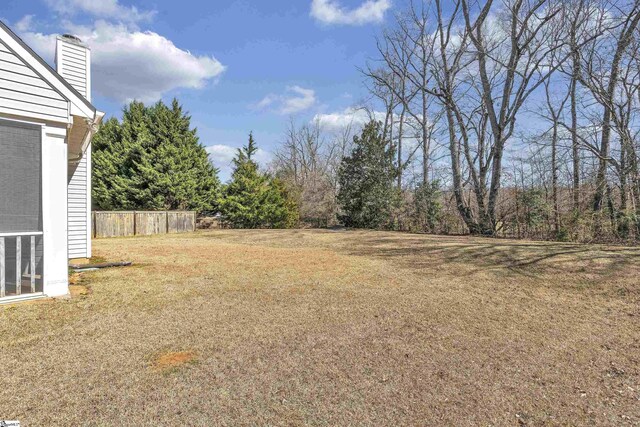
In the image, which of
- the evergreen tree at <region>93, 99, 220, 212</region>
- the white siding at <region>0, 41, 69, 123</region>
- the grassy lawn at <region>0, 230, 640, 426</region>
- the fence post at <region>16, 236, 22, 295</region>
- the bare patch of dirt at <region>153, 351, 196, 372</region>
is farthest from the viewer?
the evergreen tree at <region>93, 99, 220, 212</region>

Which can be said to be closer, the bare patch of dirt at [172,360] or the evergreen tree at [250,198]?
the bare patch of dirt at [172,360]

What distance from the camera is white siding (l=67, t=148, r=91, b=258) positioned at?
294 inches

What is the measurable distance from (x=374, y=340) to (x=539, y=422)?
1518 mm

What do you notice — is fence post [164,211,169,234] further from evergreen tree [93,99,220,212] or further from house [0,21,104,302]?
house [0,21,104,302]

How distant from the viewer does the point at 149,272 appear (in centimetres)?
635

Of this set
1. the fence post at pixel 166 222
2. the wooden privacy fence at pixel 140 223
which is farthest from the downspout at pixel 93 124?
the fence post at pixel 166 222

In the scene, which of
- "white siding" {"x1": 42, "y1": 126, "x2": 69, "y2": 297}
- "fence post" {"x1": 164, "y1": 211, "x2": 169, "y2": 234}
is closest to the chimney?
"white siding" {"x1": 42, "y1": 126, "x2": 69, "y2": 297}

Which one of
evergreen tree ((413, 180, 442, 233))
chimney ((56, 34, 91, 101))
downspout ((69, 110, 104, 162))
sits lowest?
evergreen tree ((413, 180, 442, 233))

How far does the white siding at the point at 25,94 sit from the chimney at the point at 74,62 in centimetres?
387

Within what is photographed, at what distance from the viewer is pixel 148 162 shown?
765 inches

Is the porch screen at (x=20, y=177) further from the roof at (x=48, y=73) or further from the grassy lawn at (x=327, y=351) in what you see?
the grassy lawn at (x=327, y=351)

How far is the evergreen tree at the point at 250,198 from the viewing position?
21.0m

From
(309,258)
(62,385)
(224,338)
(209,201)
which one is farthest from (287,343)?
(209,201)

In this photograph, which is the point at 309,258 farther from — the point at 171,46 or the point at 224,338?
the point at 171,46
